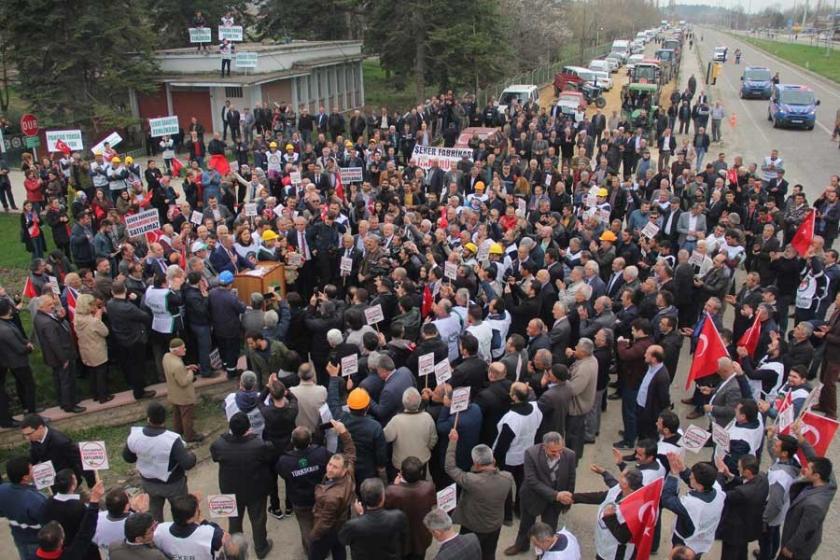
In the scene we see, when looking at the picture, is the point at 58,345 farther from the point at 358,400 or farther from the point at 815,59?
the point at 815,59

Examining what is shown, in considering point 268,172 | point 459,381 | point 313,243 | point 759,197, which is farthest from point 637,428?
point 268,172

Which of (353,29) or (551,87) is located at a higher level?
(353,29)

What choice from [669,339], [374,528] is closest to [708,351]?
[669,339]

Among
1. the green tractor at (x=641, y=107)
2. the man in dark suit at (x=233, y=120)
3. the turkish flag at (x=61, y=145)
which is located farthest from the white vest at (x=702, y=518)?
the man in dark suit at (x=233, y=120)

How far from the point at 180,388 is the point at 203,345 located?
1.62 meters

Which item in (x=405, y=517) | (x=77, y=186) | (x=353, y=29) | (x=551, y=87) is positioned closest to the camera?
(x=405, y=517)

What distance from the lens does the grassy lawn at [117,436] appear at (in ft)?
29.5

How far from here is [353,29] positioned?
4578 cm

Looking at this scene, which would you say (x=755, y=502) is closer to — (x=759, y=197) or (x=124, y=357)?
(x=124, y=357)

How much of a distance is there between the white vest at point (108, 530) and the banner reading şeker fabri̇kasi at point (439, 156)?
43.9 ft

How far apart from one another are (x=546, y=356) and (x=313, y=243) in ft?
20.6

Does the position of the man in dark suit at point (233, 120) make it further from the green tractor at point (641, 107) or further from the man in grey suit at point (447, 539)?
the man in grey suit at point (447, 539)

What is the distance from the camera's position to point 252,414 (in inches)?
293

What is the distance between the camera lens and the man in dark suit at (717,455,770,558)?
618cm
